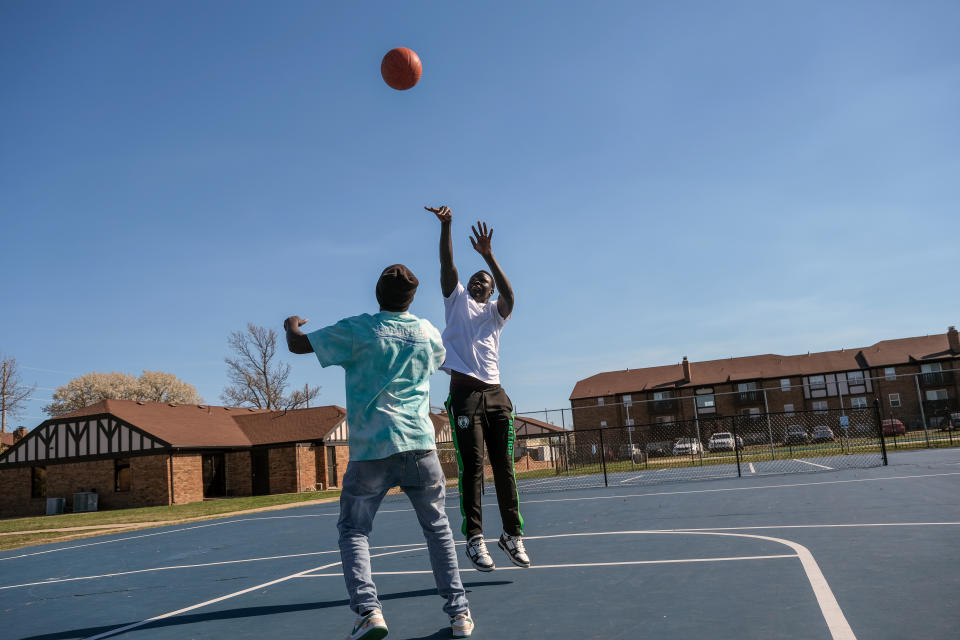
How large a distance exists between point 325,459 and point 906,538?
3440cm

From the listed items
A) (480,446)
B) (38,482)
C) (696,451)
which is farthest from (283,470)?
(480,446)

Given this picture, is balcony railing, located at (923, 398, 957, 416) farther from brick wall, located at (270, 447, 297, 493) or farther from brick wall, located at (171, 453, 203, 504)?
brick wall, located at (171, 453, 203, 504)

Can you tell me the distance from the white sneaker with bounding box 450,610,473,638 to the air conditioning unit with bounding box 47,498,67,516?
36.1m

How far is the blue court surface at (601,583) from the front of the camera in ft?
9.52

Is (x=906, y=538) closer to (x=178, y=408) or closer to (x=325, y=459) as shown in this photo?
(x=325, y=459)

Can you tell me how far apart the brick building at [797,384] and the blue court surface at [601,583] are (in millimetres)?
48848

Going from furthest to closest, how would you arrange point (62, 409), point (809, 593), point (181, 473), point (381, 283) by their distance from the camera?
point (62, 409), point (181, 473), point (381, 283), point (809, 593)

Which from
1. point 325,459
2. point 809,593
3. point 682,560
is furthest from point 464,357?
point 325,459

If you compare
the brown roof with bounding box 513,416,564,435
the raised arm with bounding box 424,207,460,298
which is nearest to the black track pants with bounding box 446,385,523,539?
the raised arm with bounding box 424,207,460,298

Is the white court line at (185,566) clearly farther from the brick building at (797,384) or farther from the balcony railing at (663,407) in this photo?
the balcony railing at (663,407)

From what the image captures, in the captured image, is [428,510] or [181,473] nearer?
[428,510]

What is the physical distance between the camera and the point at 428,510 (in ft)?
10.6

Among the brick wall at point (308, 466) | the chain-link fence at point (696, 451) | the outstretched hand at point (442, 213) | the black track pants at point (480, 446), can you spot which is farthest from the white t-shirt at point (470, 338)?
the brick wall at point (308, 466)

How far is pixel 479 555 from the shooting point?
426 centimetres
